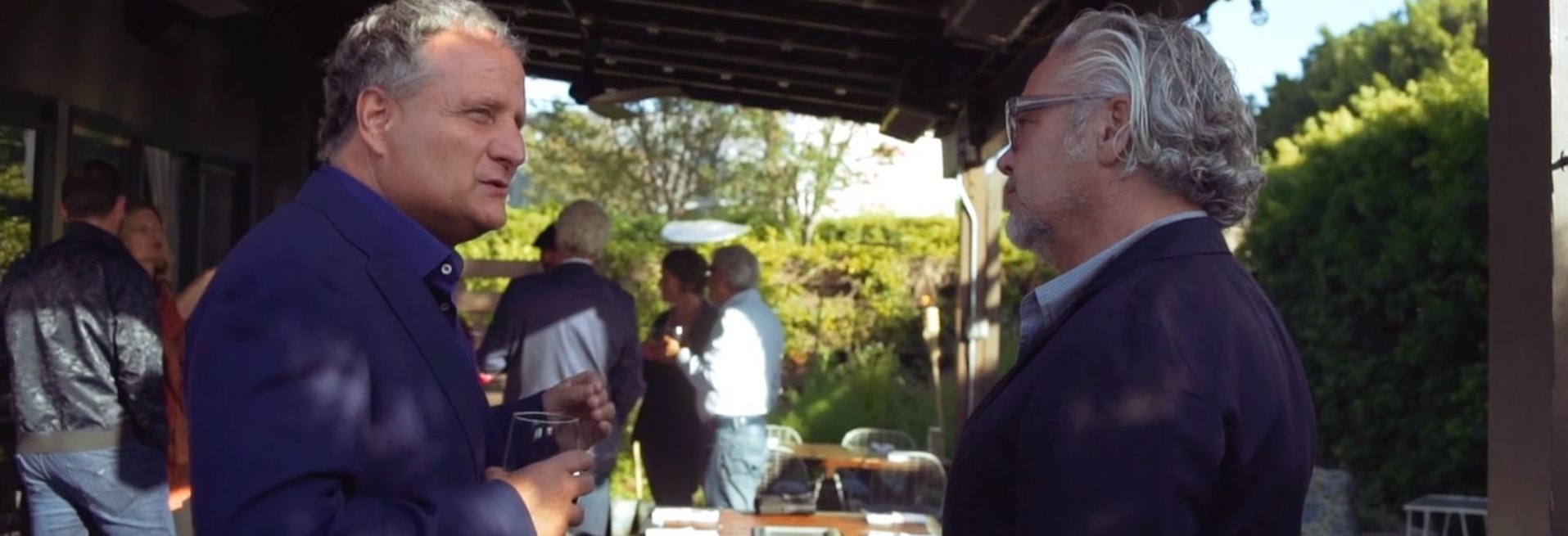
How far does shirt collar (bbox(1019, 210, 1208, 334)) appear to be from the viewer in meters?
1.95

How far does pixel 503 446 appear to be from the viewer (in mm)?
2025

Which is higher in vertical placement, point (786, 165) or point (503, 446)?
point (786, 165)

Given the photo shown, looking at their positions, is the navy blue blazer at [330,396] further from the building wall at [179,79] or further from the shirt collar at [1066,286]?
Answer: the building wall at [179,79]

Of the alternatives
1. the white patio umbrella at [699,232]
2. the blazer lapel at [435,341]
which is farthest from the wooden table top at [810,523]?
the white patio umbrella at [699,232]

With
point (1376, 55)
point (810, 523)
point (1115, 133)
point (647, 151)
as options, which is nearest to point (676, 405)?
point (810, 523)

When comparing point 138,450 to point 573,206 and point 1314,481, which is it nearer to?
point 573,206

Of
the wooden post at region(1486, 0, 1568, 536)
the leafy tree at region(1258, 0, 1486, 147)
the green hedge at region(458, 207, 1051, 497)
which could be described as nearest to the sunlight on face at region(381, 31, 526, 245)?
the wooden post at region(1486, 0, 1568, 536)

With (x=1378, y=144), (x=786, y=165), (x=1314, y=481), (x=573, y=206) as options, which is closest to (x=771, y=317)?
(x=573, y=206)

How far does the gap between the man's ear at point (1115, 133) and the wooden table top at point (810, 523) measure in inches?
144

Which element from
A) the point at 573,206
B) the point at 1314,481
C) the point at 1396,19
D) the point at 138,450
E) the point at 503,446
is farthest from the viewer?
the point at 1396,19

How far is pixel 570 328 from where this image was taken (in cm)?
585

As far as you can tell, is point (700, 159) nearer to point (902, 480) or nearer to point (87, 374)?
point (902, 480)

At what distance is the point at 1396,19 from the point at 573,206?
28.1 metres

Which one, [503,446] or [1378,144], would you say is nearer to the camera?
[503,446]
